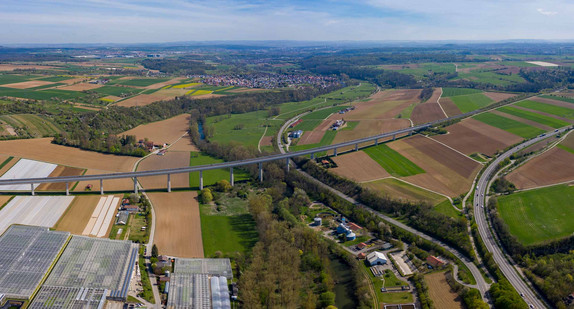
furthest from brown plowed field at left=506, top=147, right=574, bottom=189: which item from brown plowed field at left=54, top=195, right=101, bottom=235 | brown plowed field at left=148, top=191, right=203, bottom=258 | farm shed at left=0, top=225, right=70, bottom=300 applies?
farm shed at left=0, top=225, right=70, bottom=300

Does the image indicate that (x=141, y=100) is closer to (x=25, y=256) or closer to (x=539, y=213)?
(x=25, y=256)

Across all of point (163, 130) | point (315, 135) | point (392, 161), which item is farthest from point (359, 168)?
point (163, 130)

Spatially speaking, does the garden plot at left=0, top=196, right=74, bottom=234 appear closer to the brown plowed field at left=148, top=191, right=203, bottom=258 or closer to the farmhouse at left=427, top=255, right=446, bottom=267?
the brown plowed field at left=148, top=191, right=203, bottom=258

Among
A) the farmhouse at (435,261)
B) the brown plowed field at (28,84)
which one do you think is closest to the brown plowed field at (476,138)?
the farmhouse at (435,261)

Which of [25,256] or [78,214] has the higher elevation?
[25,256]

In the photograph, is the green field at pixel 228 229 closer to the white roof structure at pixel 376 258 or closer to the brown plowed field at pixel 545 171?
the white roof structure at pixel 376 258

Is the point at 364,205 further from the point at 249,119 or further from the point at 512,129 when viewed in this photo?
the point at 249,119

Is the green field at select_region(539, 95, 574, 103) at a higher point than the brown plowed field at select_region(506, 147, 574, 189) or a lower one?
higher
